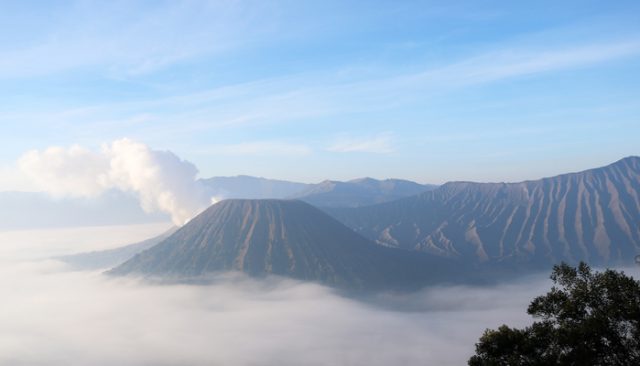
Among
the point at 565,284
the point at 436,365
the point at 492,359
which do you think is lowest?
the point at 436,365

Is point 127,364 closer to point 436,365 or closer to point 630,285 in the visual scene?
point 436,365

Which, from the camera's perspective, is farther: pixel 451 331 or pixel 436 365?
pixel 451 331

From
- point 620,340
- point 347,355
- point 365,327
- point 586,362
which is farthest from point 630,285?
point 365,327

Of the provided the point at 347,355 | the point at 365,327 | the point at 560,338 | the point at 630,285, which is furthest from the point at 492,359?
the point at 365,327

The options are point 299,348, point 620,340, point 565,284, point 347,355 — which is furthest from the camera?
point 299,348

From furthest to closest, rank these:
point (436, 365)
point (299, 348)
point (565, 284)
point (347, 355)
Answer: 1. point (299, 348)
2. point (347, 355)
3. point (436, 365)
4. point (565, 284)

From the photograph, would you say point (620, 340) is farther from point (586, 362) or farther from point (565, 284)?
point (565, 284)

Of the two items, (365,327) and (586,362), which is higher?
(586,362)
